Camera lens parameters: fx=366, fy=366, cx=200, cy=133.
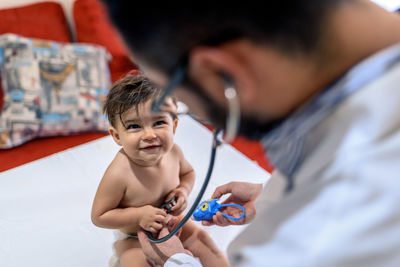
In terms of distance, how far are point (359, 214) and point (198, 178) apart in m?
0.95

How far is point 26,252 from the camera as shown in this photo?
1.06 m

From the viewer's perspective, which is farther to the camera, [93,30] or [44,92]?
[93,30]

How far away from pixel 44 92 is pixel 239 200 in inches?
40.4

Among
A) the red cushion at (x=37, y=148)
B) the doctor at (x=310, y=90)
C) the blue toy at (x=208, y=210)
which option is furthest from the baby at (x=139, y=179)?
the red cushion at (x=37, y=148)

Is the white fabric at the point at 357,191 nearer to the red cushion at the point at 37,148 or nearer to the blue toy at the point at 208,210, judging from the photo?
the blue toy at the point at 208,210

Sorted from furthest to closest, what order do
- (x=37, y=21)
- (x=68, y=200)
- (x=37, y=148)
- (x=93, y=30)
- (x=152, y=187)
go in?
(x=93, y=30), (x=37, y=21), (x=37, y=148), (x=68, y=200), (x=152, y=187)

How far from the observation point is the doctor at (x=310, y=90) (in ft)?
1.34

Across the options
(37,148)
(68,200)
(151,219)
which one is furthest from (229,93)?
(37,148)

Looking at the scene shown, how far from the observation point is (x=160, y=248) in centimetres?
101

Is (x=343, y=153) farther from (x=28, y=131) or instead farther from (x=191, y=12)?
(x=28, y=131)

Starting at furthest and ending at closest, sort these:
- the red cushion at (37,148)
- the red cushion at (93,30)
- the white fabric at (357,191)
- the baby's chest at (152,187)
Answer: the red cushion at (93,30) → the red cushion at (37,148) → the baby's chest at (152,187) → the white fabric at (357,191)

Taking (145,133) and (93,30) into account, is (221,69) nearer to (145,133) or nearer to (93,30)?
(145,133)

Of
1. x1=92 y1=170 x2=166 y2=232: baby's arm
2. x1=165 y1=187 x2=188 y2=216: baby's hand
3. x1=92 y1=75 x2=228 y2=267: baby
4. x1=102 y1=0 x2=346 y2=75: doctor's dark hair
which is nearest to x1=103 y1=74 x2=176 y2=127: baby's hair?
x1=92 y1=75 x2=228 y2=267: baby

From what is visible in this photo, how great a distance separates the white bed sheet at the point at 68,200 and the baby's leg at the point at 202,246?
0.06 meters
